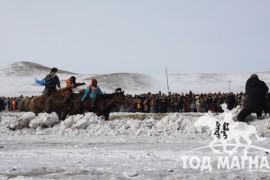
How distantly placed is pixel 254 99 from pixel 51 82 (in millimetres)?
10537

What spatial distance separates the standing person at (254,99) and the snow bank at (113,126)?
1.28 feet

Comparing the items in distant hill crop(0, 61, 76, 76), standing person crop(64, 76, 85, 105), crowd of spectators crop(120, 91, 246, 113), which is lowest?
crowd of spectators crop(120, 91, 246, 113)

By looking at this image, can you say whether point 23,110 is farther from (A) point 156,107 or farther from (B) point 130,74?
(B) point 130,74

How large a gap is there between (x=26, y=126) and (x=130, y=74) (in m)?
109

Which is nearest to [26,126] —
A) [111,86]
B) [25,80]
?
[111,86]

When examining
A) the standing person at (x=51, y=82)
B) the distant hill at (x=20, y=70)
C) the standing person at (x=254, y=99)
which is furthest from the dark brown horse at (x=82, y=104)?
the distant hill at (x=20, y=70)

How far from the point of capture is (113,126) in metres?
14.8

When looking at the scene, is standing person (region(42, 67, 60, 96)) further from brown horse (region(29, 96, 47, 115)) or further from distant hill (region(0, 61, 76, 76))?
distant hill (region(0, 61, 76, 76))

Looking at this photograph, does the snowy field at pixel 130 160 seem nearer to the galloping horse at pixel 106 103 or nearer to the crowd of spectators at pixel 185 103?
the galloping horse at pixel 106 103

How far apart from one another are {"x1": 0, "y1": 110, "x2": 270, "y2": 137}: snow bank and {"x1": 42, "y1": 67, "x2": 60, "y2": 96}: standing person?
12.5 feet

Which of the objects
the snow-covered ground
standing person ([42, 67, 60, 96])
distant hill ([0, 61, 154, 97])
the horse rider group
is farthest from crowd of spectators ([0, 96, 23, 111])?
distant hill ([0, 61, 154, 97])

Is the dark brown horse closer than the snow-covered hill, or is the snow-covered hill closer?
the dark brown horse

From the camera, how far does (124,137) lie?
12.9m

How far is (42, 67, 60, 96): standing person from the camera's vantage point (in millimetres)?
20812
